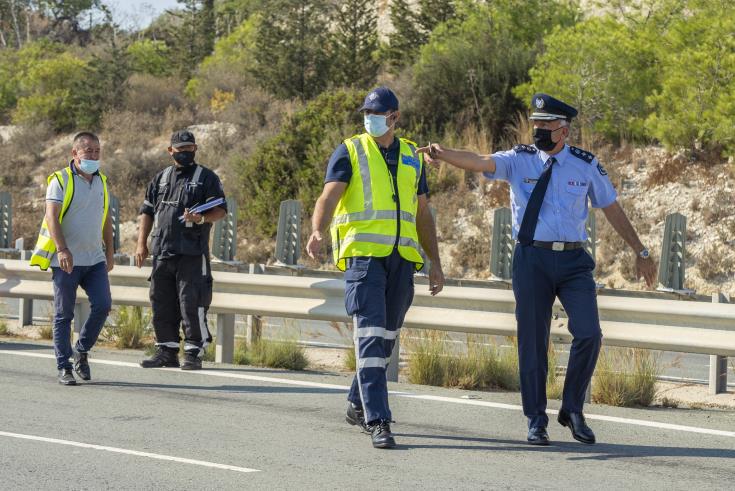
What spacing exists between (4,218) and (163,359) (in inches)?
655

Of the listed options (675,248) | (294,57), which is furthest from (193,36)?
(675,248)

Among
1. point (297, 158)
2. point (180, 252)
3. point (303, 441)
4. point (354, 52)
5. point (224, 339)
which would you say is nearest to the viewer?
point (303, 441)

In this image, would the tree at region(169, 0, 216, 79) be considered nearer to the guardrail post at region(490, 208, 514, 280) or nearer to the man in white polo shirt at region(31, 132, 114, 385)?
the guardrail post at region(490, 208, 514, 280)

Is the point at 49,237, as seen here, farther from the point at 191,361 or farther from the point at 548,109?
the point at 548,109

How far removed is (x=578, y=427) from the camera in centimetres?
748

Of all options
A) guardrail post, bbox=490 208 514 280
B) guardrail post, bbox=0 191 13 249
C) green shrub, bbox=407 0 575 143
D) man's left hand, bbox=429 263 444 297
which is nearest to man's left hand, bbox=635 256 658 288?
man's left hand, bbox=429 263 444 297

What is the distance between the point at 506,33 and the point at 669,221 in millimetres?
15537

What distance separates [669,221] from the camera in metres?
17.8

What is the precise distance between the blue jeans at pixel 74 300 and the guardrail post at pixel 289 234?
942 centimetres

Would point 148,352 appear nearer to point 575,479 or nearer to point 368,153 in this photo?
point 368,153

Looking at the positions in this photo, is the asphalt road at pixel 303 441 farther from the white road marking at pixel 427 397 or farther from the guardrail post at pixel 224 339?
the guardrail post at pixel 224 339

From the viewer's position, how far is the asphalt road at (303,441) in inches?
252

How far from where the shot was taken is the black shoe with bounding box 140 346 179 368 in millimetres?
10539

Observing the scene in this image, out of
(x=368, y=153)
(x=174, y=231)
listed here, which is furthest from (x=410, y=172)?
(x=174, y=231)
